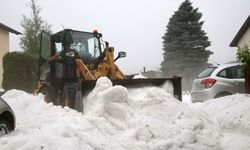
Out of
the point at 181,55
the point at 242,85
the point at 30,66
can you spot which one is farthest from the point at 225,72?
the point at 181,55

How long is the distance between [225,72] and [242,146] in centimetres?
508

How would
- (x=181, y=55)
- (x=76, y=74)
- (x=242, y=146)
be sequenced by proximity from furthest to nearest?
(x=181, y=55) < (x=76, y=74) < (x=242, y=146)

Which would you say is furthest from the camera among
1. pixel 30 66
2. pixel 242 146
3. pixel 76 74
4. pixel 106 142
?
pixel 30 66

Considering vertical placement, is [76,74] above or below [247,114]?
above

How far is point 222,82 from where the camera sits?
1130 centimetres

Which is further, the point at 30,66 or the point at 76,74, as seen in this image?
the point at 30,66

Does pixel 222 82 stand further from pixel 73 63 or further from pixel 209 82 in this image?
pixel 73 63

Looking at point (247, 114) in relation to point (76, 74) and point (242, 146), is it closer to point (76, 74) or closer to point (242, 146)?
point (242, 146)

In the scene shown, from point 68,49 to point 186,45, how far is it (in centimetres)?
2303

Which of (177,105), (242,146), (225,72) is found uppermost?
(225,72)

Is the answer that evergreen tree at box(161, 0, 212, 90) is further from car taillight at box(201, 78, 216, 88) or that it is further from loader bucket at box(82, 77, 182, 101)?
loader bucket at box(82, 77, 182, 101)

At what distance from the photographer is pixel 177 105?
8062 millimetres

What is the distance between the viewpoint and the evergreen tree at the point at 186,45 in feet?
107

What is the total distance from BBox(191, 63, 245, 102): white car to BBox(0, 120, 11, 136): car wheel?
22.4ft
